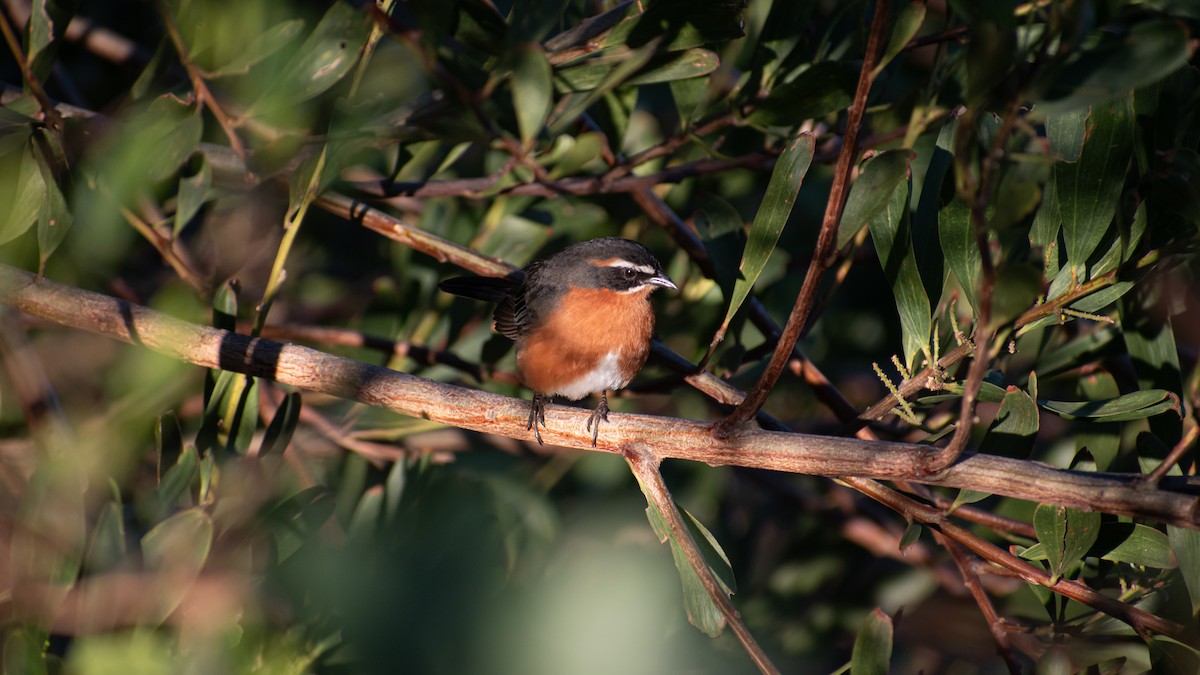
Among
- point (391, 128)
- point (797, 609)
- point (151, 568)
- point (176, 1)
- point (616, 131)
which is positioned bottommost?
point (797, 609)

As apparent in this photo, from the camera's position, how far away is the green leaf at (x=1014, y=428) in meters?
2.76

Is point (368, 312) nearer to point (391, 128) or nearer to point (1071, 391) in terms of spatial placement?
point (391, 128)

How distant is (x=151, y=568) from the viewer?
3.02 meters

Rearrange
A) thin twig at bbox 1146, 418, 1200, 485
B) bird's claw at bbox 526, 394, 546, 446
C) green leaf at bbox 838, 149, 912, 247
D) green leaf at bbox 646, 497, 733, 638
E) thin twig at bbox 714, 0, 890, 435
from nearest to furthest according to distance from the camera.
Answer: thin twig at bbox 714, 0, 890, 435 → thin twig at bbox 1146, 418, 1200, 485 → green leaf at bbox 838, 149, 912, 247 → green leaf at bbox 646, 497, 733, 638 → bird's claw at bbox 526, 394, 546, 446

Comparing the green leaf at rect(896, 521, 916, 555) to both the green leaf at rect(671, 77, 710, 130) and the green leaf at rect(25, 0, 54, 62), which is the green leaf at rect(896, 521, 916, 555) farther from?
the green leaf at rect(25, 0, 54, 62)

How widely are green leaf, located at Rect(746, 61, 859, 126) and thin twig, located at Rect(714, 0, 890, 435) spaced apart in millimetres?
1115

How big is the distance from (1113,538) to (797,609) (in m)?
2.20

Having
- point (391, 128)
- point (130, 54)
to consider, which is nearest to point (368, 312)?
point (391, 128)

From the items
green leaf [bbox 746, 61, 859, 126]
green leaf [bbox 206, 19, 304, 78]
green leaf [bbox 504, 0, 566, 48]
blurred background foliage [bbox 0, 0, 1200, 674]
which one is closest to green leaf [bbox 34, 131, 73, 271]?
blurred background foliage [bbox 0, 0, 1200, 674]

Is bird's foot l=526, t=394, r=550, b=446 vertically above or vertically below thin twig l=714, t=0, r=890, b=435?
below

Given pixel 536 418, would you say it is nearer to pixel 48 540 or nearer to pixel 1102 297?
pixel 48 540

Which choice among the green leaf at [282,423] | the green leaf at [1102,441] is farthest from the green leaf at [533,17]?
the green leaf at [1102,441]

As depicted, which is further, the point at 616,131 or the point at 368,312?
the point at 368,312

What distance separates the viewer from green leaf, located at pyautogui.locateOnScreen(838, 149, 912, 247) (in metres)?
2.50
